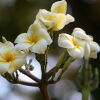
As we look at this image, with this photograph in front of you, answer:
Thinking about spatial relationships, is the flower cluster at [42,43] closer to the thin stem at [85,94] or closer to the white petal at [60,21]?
the white petal at [60,21]

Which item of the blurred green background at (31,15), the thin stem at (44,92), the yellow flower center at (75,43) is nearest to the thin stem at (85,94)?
the thin stem at (44,92)

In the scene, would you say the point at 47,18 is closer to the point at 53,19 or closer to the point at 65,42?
the point at 53,19

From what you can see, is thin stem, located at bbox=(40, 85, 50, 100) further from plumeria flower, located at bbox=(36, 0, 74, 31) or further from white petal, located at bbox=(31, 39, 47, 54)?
plumeria flower, located at bbox=(36, 0, 74, 31)

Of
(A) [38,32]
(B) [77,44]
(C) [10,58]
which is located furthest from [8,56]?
(B) [77,44]

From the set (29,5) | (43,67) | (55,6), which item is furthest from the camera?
(29,5)

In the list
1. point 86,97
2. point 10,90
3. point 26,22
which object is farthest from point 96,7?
point 86,97

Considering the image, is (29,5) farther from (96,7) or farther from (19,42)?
(19,42)
